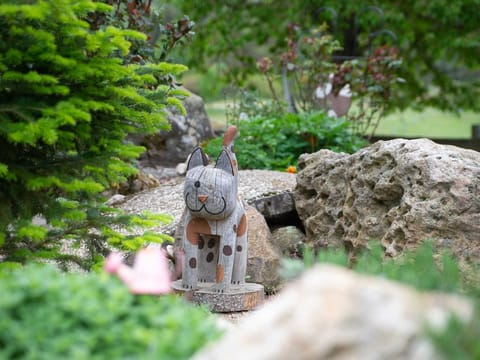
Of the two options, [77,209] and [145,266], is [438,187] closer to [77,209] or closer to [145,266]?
[77,209]

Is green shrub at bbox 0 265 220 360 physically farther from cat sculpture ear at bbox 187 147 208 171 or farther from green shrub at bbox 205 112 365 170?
green shrub at bbox 205 112 365 170

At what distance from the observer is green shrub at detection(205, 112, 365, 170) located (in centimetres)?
942

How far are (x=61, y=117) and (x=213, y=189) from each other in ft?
5.59

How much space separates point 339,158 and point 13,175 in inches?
145

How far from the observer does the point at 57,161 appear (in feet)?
14.3

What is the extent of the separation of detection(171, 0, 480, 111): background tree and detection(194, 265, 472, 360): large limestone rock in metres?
12.6

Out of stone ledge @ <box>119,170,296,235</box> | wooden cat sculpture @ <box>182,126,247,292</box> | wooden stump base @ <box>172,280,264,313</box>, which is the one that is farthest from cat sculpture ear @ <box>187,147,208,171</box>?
stone ledge @ <box>119,170,296,235</box>

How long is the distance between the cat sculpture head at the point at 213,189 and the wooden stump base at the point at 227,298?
588 mm

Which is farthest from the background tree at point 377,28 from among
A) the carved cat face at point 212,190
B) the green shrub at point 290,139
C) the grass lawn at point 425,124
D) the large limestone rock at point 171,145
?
the carved cat face at point 212,190

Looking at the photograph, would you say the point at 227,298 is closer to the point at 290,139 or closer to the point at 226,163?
the point at 226,163

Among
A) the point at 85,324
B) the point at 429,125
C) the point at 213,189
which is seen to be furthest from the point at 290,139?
the point at 429,125

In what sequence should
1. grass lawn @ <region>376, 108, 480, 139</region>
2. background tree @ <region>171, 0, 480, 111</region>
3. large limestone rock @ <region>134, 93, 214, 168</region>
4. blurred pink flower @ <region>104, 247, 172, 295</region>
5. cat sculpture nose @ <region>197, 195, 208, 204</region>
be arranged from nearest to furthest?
blurred pink flower @ <region>104, 247, 172, 295</region>, cat sculpture nose @ <region>197, 195, 208, 204</region>, large limestone rock @ <region>134, 93, 214, 168</region>, background tree @ <region>171, 0, 480, 111</region>, grass lawn @ <region>376, 108, 480, 139</region>

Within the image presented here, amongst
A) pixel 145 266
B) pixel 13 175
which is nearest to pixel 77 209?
pixel 13 175

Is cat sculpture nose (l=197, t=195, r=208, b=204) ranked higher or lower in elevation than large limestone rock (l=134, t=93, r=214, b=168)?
higher
